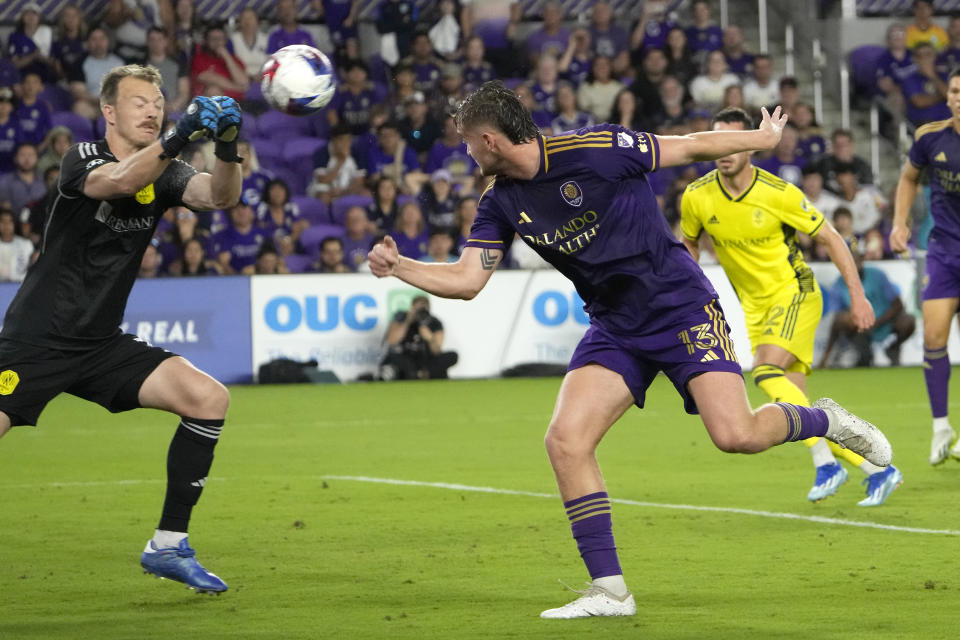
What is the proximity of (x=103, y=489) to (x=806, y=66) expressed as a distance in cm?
1760

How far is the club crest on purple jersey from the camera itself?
6215 millimetres

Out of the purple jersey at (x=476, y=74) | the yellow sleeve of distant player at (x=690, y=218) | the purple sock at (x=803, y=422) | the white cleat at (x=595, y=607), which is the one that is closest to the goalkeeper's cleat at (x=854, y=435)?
the purple sock at (x=803, y=422)

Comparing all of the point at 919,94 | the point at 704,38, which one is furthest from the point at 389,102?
the point at 919,94

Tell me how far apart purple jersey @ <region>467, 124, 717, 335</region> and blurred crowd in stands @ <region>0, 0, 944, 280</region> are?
1216 cm

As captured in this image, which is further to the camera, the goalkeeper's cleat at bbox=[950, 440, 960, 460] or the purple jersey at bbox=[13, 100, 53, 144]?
the purple jersey at bbox=[13, 100, 53, 144]

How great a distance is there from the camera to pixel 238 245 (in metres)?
19.2

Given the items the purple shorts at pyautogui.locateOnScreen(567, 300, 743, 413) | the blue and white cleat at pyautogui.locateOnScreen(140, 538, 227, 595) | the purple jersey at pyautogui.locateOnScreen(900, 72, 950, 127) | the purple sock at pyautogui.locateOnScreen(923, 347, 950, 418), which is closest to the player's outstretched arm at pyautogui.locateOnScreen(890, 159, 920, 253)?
the purple sock at pyautogui.locateOnScreen(923, 347, 950, 418)

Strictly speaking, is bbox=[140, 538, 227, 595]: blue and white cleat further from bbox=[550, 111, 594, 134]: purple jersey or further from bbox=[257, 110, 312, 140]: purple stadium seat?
bbox=[550, 111, 594, 134]: purple jersey

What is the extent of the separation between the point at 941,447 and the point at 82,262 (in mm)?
6162

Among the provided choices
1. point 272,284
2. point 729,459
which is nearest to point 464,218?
point 272,284

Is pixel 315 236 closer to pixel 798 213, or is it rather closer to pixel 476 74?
pixel 476 74

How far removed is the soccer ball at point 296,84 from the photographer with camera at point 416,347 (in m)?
10.7

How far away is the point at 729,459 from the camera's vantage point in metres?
11.3

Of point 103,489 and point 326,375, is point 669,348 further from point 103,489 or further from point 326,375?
point 326,375
